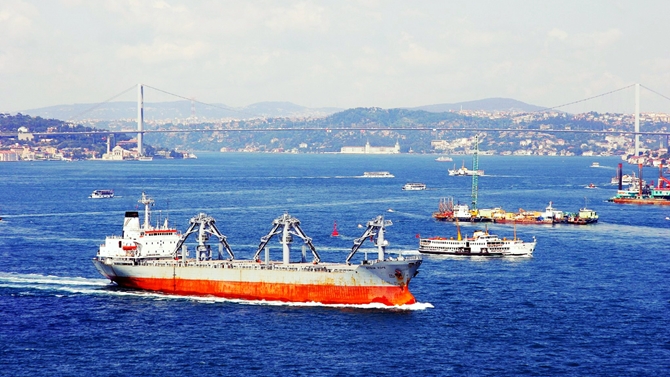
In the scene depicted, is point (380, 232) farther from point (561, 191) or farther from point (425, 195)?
point (561, 191)

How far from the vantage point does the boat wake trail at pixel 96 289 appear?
5109 cm

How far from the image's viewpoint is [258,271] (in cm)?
5253

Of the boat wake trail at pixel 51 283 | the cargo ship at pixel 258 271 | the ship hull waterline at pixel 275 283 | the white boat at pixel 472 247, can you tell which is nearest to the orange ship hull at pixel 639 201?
the white boat at pixel 472 247

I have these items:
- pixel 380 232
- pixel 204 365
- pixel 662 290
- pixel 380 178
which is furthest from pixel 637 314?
pixel 380 178

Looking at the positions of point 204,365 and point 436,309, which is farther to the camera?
point 436,309

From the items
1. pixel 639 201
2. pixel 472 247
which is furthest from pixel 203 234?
pixel 639 201

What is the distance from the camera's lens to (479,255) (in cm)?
7188

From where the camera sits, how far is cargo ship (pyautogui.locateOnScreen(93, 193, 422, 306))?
50719 millimetres

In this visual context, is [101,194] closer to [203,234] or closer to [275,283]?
[203,234]

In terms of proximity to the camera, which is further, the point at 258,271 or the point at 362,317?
the point at 258,271

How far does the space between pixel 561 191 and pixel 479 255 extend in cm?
7259

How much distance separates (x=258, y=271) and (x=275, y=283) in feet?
3.57

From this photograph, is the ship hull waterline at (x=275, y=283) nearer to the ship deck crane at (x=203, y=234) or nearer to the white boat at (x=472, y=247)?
the ship deck crane at (x=203, y=234)

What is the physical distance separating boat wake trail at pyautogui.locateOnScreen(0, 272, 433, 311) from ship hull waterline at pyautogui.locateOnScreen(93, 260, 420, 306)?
0.34 meters
